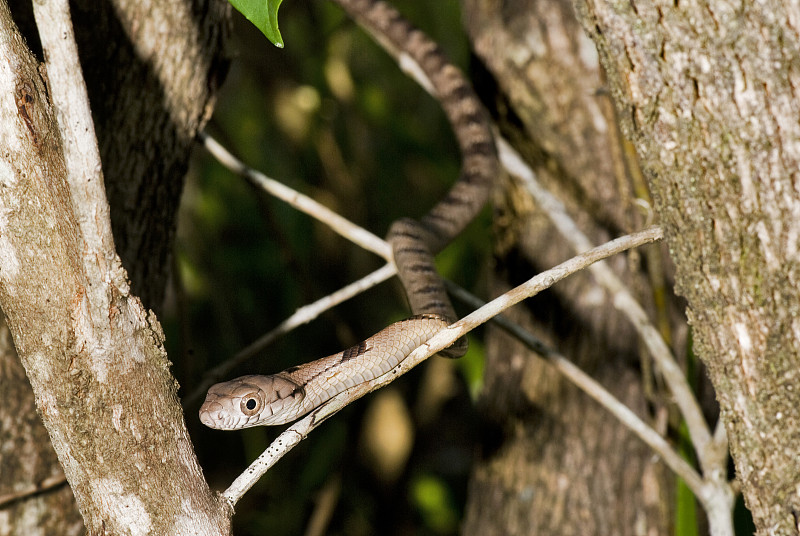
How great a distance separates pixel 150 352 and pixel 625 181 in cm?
258

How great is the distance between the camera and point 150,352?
7.16 ft

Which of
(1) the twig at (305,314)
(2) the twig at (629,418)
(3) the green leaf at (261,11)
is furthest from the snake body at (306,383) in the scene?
(3) the green leaf at (261,11)

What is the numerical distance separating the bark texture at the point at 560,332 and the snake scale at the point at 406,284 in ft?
1.10

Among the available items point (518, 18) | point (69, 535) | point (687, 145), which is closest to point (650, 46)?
point (687, 145)

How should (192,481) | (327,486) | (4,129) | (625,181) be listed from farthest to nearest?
(327,486)
(625,181)
(192,481)
(4,129)

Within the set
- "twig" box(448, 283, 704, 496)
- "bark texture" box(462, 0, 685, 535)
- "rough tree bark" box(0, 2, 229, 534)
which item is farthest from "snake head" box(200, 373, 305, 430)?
"bark texture" box(462, 0, 685, 535)

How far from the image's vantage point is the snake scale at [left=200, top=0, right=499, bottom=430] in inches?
118

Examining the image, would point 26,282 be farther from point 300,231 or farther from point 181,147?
point 300,231

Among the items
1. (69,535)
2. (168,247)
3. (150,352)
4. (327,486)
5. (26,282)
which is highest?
(168,247)

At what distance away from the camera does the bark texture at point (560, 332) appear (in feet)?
14.7

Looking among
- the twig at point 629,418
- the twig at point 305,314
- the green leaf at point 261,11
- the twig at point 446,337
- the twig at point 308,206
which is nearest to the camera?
the green leaf at point 261,11

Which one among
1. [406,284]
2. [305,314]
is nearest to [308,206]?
[305,314]

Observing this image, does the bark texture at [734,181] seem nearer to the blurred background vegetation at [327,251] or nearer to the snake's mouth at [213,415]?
the snake's mouth at [213,415]

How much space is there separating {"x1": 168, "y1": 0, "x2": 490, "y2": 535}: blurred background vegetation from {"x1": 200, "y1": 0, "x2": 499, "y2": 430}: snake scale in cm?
93
